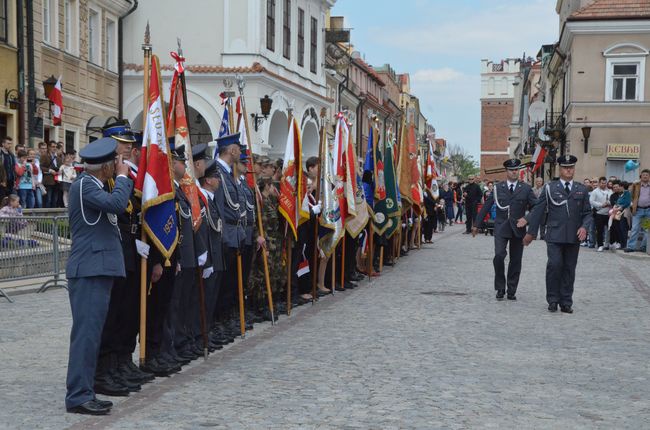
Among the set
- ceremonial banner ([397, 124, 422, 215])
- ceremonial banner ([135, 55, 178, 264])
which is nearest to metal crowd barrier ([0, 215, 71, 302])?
ceremonial banner ([135, 55, 178, 264])

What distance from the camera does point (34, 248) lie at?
1423 cm

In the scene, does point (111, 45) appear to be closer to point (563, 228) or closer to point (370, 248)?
point (370, 248)

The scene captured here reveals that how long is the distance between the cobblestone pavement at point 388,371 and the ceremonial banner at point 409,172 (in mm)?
5975

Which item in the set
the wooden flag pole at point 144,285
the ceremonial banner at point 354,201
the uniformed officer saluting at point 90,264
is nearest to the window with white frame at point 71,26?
the ceremonial banner at point 354,201

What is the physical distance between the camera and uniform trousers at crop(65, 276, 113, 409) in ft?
20.7

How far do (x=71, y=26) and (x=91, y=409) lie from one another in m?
22.2

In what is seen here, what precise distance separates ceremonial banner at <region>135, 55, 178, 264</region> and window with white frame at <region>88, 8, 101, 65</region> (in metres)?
22.1

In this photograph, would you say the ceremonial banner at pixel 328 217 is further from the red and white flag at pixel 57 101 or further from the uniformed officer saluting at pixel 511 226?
the red and white flag at pixel 57 101

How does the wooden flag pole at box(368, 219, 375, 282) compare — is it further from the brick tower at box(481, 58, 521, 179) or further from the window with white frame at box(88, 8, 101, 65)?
the brick tower at box(481, 58, 521, 179)

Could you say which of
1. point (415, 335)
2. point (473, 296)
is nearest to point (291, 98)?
point (473, 296)

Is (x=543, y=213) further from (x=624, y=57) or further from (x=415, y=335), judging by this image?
(x=624, y=57)

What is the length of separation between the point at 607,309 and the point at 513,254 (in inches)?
64.7

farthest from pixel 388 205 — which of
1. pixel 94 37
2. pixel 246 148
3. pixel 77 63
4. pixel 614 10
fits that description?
pixel 614 10

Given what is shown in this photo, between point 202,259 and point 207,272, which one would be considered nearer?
point 202,259
